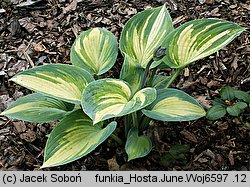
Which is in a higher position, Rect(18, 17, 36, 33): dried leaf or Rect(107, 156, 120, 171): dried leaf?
Rect(18, 17, 36, 33): dried leaf

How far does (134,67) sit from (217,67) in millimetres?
597

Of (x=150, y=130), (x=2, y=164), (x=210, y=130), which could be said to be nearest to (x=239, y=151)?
(x=210, y=130)

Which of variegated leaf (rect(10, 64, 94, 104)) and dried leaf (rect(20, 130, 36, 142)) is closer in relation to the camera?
variegated leaf (rect(10, 64, 94, 104))

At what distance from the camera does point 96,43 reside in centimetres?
180

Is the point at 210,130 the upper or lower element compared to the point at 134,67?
lower

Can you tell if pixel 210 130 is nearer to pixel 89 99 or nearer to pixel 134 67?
pixel 134 67

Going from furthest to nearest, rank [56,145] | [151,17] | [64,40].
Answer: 1. [64,40]
2. [151,17]
3. [56,145]

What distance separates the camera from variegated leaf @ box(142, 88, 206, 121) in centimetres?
153

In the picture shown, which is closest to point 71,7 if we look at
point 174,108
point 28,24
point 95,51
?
point 28,24

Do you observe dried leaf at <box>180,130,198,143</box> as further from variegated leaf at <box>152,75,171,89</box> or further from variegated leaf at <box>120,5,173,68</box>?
variegated leaf at <box>120,5,173,68</box>

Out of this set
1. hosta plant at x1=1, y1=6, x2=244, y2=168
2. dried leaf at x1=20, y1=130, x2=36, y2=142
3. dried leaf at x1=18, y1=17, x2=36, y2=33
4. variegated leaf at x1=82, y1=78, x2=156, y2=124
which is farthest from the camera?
dried leaf at x1=18, y1=17, x2=36, y2=33

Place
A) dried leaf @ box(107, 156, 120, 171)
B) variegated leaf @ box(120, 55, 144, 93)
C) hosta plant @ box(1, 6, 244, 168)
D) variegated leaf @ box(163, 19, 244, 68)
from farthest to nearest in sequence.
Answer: dried leaf @ box(107, 156, 120, 171)
variegated leaf @ box(120, 55, 144, 93)
variegated leaf @ box(163, 19, 244, 68)
hosta plant @ box(1, 6, 244, 168)

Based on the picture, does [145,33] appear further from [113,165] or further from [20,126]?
[20,126]

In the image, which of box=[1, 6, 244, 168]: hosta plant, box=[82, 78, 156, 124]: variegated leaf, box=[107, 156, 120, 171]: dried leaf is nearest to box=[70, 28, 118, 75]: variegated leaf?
box=[1, 6, 244, 168]: hosta plant
